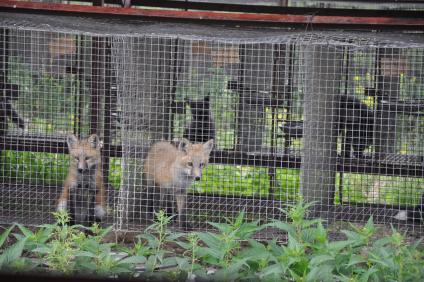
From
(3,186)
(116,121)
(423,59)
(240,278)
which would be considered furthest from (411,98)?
(3,186)

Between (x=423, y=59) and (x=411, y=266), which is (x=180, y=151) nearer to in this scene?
(x=423, y=59)

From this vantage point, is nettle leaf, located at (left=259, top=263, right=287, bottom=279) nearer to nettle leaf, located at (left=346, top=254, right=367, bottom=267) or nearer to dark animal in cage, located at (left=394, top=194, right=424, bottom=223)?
nettle leaf, located at (left=346, top=254, right=367, bottom=267)

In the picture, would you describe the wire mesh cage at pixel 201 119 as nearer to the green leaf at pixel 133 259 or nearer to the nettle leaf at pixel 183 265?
the green leaf at pixel 133 259

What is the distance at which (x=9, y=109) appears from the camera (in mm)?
8656

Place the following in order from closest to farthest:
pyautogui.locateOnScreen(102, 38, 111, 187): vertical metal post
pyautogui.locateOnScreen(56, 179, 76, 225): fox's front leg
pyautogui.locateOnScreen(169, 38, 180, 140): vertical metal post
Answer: pyautogui.locateOnScreen(102, 38, 111, 187): vertical metal post < pyautogui.locateOnScreen(56, 179, 76, 225): fox's front leg < pyautogui.locateOnScreen(169, 38, 180, 140): vertical metal post

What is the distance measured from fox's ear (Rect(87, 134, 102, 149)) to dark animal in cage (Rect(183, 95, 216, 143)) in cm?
147

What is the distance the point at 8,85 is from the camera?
8195 millimetres

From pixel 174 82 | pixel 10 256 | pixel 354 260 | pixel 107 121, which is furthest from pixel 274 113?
pixel 10 256

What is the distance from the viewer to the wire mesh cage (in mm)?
6492

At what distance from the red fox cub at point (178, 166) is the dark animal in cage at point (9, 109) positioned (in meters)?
1.91

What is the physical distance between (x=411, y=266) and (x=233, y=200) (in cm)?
374

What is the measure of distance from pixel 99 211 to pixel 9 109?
263 centimetres

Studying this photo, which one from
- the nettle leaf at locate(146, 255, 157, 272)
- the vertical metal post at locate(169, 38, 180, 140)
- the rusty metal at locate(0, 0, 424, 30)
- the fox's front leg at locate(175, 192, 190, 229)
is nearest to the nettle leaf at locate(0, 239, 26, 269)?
the nettle leaf at locate(146, 255, 157, 272)

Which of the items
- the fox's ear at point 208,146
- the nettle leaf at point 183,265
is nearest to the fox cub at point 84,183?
the fox's ear at point 208,146
